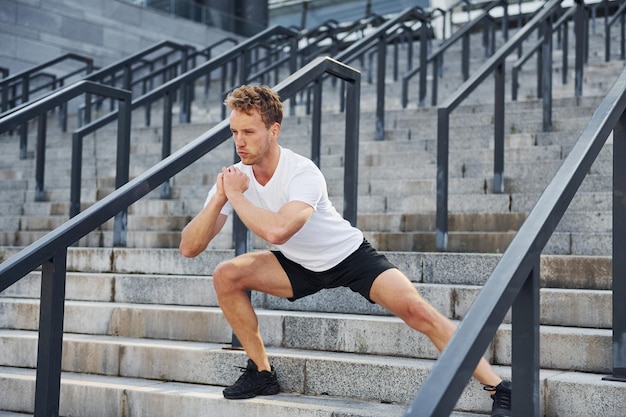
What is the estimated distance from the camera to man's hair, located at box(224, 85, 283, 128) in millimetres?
3332

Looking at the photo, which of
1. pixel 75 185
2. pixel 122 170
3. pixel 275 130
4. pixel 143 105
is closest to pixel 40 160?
pixel 143 105

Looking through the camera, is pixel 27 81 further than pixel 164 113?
Yes

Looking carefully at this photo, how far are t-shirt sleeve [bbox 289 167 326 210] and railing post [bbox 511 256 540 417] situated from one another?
1.06m

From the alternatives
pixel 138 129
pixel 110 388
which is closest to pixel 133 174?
pixel 138 129

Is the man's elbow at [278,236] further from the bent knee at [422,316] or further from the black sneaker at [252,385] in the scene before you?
the black sneaker at [252,385]

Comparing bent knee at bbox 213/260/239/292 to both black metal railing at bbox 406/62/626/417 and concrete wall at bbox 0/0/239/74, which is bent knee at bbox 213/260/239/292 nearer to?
black metal railing at bbox 406/62/626/417

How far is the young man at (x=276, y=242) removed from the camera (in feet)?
10.6

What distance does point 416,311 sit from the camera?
10.6ft

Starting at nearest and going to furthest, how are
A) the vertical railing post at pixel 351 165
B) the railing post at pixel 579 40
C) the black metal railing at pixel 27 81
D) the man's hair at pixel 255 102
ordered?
1. the man's hair at pixel 255 102
2. the vertical railing post at pixel 351 165
3. the railing post at pixel 579 40
4. the black metal railing at pixel 27 81

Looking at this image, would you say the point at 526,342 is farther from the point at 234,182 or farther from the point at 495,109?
the point at 495,109

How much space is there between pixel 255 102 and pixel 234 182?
0.31 metres

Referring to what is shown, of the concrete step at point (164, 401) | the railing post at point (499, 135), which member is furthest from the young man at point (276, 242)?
the railing post at point (499, 135)

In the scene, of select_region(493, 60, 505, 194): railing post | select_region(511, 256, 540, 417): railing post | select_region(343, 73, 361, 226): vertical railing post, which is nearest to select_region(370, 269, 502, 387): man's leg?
select_region(511, 256, 540, 417): railing post

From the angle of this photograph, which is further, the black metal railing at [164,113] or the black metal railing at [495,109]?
the black metal railing at [164,113]
